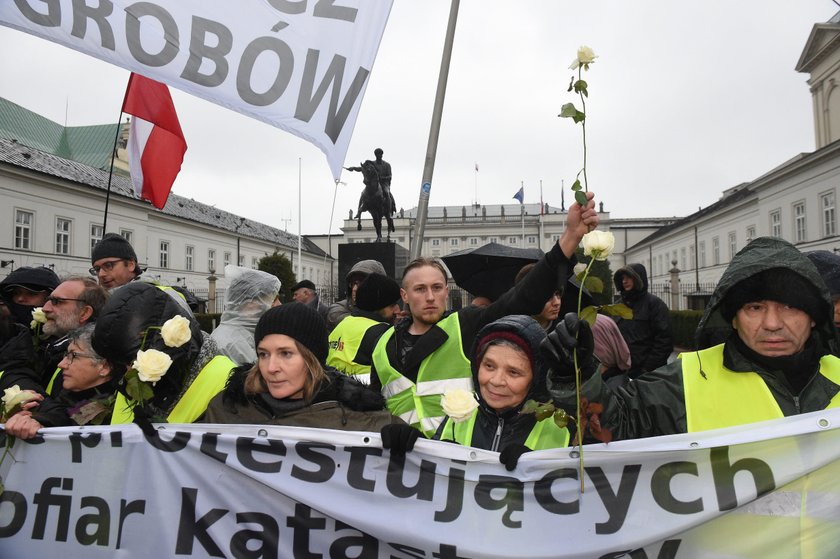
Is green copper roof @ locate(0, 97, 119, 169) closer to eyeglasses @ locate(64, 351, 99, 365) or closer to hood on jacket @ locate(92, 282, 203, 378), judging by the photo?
eyeglasses @ locate(64, 351, 99, 365)

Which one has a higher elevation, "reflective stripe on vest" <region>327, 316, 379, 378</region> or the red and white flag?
the red and white flag

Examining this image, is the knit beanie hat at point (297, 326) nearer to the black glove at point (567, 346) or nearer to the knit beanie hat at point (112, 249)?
the black glove at point (567, 346)

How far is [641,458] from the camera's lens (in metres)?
1.88

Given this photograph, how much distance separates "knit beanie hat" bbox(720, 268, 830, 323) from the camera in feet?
6.18

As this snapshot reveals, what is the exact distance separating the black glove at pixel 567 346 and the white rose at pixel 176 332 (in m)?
1.21

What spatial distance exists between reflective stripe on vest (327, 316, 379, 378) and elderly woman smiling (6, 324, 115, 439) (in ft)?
5.66

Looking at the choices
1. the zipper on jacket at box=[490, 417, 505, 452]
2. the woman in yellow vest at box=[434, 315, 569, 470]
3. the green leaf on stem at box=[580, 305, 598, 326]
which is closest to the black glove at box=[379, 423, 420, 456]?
the woman in yellow vest at box=[434, 315, 569, 470]

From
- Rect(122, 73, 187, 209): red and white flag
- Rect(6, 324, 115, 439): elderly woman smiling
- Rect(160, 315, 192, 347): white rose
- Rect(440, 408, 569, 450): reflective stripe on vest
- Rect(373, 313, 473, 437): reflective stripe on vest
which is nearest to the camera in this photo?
Rect(160, 315, 192, 347): white rose

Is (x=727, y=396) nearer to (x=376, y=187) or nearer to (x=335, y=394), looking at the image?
(x=335, y=394)

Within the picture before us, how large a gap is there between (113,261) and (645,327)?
4320mm

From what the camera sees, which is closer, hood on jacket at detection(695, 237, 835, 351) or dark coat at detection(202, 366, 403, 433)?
hood on jacket at detection(695, 237, 835, 351)

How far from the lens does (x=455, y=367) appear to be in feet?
9.93

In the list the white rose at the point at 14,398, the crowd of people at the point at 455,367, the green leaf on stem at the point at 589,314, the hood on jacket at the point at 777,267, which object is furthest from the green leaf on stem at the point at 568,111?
the white rose at the point at 14,398

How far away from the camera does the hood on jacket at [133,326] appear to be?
91.2 inches
